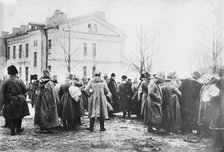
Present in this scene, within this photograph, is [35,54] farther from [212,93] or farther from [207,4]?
[212,93]

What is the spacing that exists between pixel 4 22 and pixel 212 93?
6.07 meters

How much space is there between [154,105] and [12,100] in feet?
13.2

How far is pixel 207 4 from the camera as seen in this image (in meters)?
9.73

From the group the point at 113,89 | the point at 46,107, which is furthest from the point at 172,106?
the point at 113,89

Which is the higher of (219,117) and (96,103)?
(96,103)

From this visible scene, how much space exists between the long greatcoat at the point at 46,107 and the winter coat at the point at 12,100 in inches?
15.7

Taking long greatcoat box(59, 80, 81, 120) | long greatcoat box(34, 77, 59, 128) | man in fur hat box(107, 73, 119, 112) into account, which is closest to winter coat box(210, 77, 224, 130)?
long greatcoat box(59, 80, 81, 120)

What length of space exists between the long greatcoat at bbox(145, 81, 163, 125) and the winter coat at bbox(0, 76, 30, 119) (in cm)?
357

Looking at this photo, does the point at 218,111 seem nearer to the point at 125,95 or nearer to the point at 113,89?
the point at 125,95

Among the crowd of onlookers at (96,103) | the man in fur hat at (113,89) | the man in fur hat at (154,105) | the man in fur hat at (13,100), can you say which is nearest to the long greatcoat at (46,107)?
the crowd of onlookers at (96,103)

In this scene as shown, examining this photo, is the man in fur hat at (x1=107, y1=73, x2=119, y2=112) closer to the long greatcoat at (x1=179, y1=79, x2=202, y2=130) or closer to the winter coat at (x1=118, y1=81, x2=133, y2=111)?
the winter coat at (x1=118, y1=81, x2=133, y2=111)

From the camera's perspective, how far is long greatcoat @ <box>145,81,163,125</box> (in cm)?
902

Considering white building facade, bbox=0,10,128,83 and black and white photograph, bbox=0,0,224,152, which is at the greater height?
white building facade, bbox=0,10,128,83

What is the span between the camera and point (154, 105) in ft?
29.8
